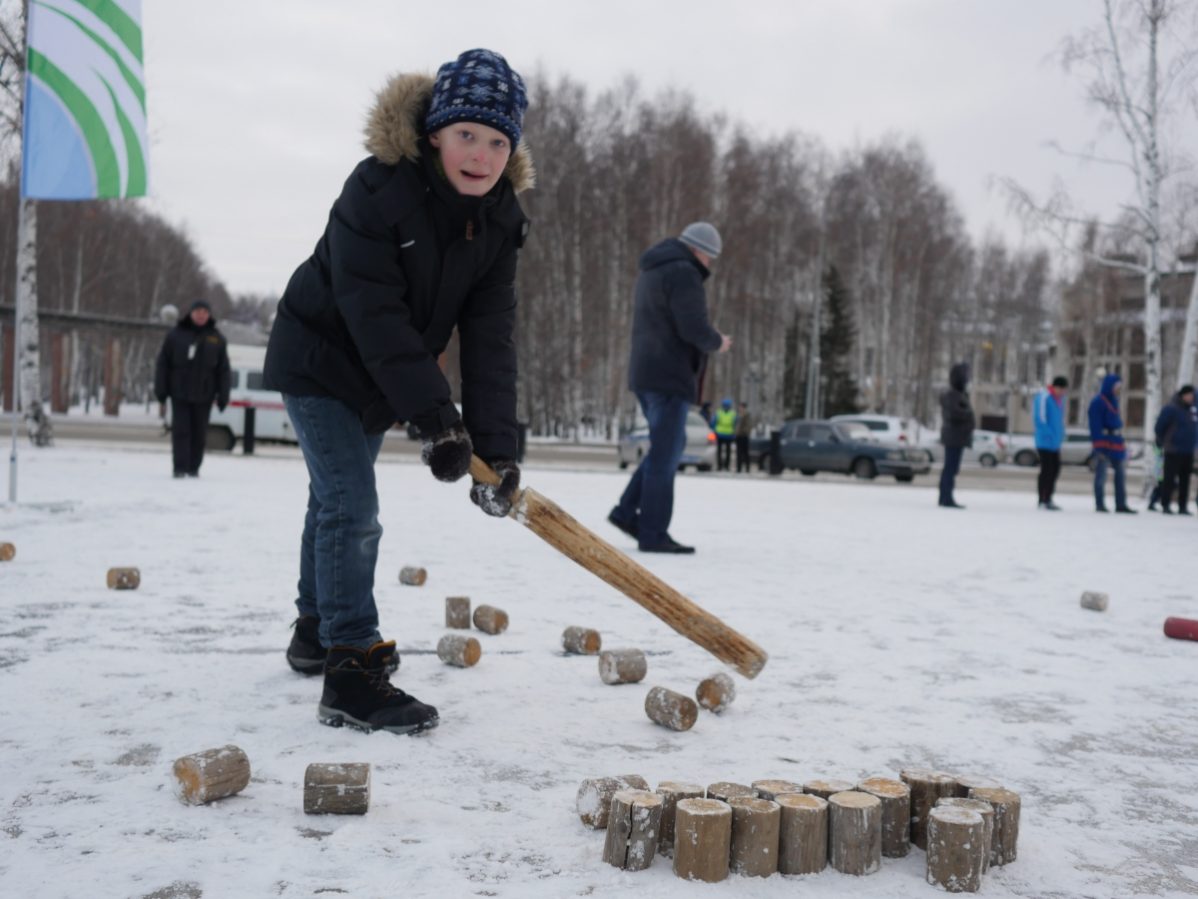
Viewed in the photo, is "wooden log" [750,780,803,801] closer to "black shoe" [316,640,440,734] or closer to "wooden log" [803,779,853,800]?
"wooden log" [803,779,853,800]

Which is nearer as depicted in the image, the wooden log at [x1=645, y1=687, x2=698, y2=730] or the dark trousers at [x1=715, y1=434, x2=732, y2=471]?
the wooden log at [x1=645, y1=687, x2=698, y2=730]

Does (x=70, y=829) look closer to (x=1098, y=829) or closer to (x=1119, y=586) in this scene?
(x=1098, y=829)

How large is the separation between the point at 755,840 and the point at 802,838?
0.09 metres

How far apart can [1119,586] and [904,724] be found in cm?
354

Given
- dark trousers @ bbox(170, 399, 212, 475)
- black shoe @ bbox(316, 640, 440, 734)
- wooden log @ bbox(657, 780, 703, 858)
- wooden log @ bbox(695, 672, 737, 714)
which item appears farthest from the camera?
dark trousers @ bbox(170, 399, 212, 475)

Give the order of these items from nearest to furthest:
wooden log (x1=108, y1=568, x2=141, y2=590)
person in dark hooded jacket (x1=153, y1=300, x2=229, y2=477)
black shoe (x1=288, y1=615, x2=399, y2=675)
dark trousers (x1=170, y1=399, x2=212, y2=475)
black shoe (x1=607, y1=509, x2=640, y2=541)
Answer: black shoe (x1=288, y1=615, x2=399, y2=675), wooden log (x1=108, y1=568, x2=141, y2=590), black shoe (x1=607, y1=509, x2=640, y2=541), person in dark hooded jacket (x1=153, y1=300, x2=229, y2=477), dark trousers (x1=170, y1=399, x2=212, y2=475)

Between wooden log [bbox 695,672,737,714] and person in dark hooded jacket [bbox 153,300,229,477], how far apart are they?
819 centimetres

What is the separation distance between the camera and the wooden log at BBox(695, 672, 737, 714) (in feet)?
9.77

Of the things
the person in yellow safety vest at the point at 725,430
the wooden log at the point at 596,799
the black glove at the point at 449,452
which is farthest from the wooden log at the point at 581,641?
the person in yellow safety vest at the point at 725,430

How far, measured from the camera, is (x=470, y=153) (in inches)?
108

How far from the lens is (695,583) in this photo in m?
5.29

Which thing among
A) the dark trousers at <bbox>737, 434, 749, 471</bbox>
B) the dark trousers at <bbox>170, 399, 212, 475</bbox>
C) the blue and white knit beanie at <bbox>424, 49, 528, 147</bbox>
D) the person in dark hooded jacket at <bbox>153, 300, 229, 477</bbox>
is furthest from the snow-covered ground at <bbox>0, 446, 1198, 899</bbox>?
the dark trousers at <bbox>737, 434, 749, 471</bbox>

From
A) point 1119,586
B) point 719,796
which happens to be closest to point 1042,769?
point 719,796

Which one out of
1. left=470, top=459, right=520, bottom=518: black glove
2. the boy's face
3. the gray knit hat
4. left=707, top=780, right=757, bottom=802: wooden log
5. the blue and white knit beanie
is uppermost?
the gray knit hat
